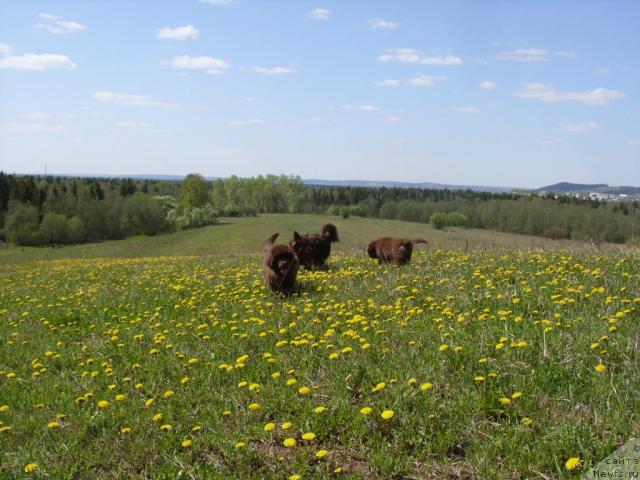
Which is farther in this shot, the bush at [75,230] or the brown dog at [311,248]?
the bush at [75,230]

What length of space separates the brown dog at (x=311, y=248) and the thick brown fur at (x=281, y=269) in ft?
7.31

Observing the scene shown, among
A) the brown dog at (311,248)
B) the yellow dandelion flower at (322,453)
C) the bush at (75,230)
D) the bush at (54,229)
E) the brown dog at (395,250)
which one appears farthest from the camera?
the bush at (75,230)

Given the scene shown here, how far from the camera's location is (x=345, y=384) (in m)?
4.75

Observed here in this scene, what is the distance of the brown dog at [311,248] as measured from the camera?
1189cm

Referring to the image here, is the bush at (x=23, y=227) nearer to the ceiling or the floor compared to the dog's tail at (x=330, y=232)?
nearer to the floor

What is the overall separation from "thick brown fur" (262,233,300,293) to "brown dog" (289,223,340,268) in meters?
2.23

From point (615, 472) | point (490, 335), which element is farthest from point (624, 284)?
point (615, 472)

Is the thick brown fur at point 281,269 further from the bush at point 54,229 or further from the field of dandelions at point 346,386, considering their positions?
the bush at point 54,229

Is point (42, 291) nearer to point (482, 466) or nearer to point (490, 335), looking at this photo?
point (490, 335)

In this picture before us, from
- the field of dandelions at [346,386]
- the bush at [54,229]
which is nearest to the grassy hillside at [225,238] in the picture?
the bush at [54,229]

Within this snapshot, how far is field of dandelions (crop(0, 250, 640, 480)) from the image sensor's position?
3705 millimetres

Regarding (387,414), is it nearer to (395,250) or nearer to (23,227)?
(395,250)

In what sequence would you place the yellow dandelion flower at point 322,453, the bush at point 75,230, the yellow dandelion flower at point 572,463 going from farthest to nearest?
1. the bush at point 75,230
2. the yellow dandelion flower at point 322,453
3. the yellow dandelion flower at point 572,463

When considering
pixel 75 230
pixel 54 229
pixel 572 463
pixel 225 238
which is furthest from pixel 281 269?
pixel 75 230
